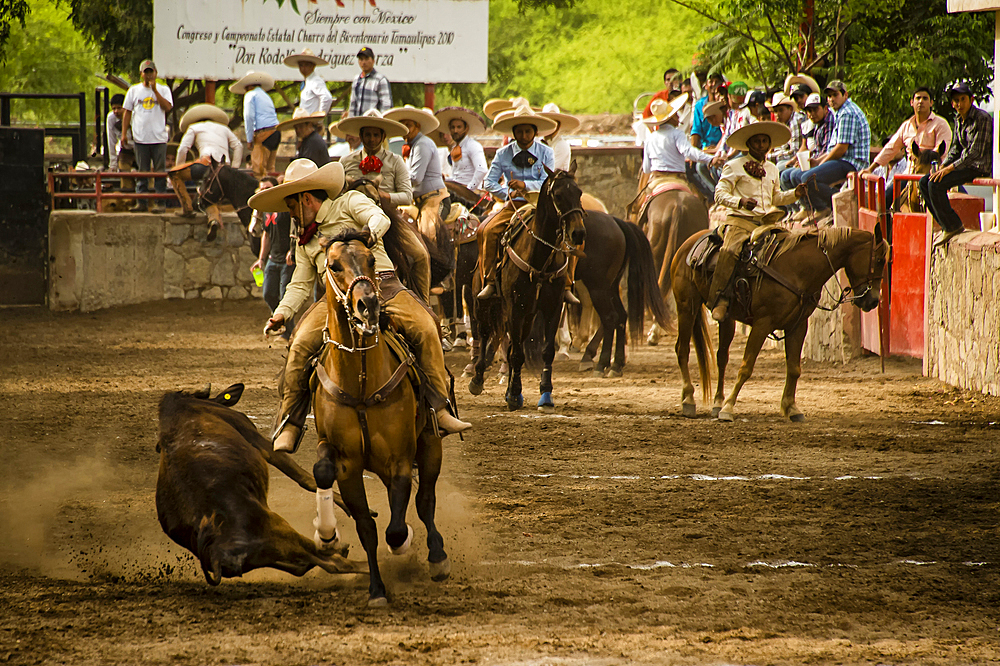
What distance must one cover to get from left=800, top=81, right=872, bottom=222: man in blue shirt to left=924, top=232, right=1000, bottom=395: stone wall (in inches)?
89.5

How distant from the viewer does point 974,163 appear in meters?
11.2

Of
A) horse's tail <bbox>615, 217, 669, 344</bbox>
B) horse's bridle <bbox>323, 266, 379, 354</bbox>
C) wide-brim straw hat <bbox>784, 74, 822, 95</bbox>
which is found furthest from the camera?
wide-brim straw hat <bbox>784, 74, 822, 95</bbox>

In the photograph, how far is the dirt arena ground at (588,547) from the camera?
4.78 m

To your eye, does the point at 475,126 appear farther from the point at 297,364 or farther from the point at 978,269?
the point at 297,364

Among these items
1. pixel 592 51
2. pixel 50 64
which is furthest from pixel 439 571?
pixel 592 51

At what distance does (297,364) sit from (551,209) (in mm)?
5083

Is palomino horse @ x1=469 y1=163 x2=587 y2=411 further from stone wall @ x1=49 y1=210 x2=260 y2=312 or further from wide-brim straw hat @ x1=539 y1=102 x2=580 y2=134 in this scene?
stone wall @ x1=49 y1=210 x2=260 y2=312

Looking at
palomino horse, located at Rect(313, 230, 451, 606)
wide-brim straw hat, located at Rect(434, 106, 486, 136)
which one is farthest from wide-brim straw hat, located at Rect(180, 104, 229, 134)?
palomino horse, located at Rect(313, 230, 451, 606)

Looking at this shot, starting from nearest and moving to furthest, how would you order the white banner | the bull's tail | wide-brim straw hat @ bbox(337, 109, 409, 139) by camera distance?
the bull's tail < wide-brim straw hat @ bbox(337, 109, 409, 139) < the white banner

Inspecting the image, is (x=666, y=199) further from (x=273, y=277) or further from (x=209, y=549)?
(x=209, y=549)

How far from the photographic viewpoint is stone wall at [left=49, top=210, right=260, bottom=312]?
17.8 meters

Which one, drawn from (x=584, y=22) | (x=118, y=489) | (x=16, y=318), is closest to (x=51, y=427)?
(x=118, y=489)

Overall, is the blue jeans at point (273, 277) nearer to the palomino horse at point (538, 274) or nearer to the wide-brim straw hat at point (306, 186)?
the palomino horse at point (538, 274)

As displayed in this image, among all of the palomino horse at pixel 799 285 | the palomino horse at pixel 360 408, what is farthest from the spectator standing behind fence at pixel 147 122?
the palomino horse at pixel 360 408
